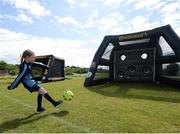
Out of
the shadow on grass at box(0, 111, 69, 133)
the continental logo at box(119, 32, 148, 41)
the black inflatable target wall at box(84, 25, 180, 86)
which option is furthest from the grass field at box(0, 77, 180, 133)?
the continental logo at box(119, 32, 148, 41)

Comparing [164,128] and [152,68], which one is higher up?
[152,68]

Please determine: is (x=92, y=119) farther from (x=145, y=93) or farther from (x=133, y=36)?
(x=133, y=36)

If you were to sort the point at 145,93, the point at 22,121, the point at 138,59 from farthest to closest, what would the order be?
1. the point at 138,59
2. the point at 145,93
3. the point at 22,121

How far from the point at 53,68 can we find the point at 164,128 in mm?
16477

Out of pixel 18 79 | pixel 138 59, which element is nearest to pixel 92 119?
pixel 18 79

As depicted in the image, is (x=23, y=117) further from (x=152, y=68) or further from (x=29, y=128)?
(x=152, y=68)

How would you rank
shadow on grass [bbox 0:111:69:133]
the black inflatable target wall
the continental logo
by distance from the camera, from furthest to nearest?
the continental logo
the black inflatable target wall
shadow on grass [bbox 0:111:69:133]

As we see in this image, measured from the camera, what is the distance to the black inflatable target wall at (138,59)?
12.1 m

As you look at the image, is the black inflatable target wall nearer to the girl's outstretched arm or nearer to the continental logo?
the continental logo

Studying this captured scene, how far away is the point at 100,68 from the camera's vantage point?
14.0m

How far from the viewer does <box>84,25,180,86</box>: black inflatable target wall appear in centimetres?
1207

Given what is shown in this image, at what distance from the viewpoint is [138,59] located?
14594 millimetres

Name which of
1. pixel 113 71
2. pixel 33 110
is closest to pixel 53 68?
pixel 113 71

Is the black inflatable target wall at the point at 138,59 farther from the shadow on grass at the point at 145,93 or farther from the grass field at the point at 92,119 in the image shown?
the grass field at the point at 92,119
